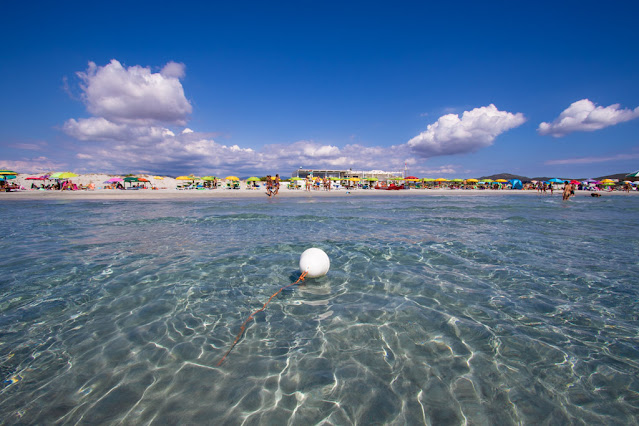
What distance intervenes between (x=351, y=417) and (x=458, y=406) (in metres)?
1.16

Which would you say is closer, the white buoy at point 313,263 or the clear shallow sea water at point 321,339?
the clear shallow sea water at point 321,339

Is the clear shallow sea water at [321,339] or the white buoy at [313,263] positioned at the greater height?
the white buoy at [313,263]

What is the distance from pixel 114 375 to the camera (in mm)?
3227

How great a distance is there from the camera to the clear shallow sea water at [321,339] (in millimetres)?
2797

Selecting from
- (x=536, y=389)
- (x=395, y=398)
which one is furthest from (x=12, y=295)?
(x=536, y=389)

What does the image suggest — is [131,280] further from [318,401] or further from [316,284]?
[318,401]

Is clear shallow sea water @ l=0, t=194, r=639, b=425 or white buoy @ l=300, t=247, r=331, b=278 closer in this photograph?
clear shallow sea water @ l=0, t=194, r=639, b=425

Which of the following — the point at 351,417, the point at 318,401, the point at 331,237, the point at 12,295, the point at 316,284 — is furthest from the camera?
the point at 331,237

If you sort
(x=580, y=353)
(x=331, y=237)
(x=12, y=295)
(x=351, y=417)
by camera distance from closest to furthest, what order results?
(x=351, y=417) → (x=580, y=353) → (x=12, y=295) → (x=331, y=237)

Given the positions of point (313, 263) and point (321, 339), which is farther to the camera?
point (313, 263)

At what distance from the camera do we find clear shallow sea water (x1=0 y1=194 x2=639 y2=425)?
2797 millimetres

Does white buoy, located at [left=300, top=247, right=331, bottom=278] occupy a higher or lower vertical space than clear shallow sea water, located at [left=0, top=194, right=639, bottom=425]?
higher

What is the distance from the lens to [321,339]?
390 centimetres

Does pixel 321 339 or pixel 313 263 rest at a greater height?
pixel 313 263
